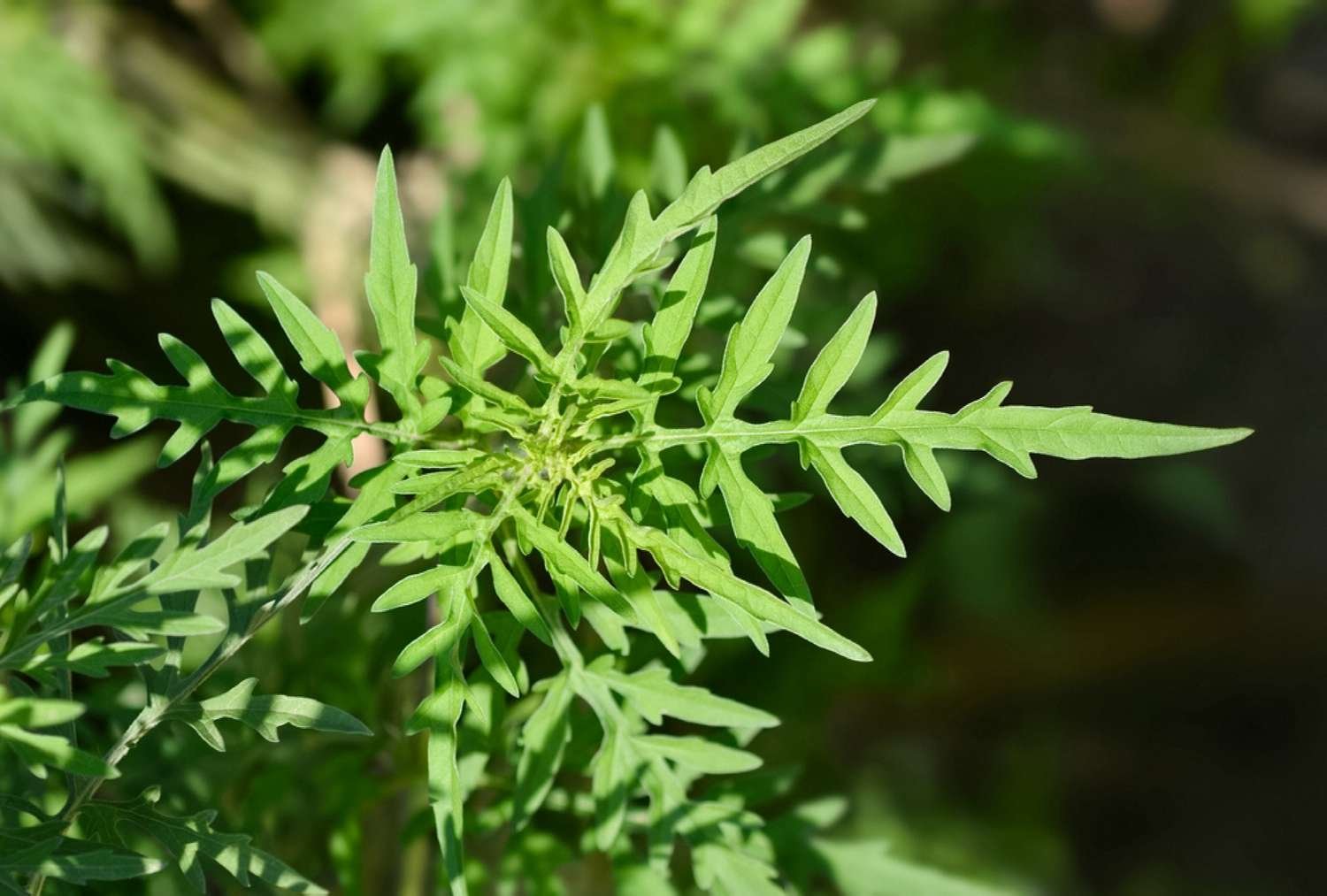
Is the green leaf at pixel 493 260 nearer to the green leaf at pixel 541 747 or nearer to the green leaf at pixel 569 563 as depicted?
the green leaf at pixel 569 563

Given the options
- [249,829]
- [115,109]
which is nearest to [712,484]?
[249,829]

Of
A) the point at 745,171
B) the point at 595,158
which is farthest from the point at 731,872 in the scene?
the point at 595,158

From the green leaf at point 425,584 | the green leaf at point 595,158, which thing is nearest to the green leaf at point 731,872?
the green leaf at point 425,584

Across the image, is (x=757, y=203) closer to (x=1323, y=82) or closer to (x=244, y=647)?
(x=244, y=647)

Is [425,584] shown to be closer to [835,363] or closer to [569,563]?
[569,563]

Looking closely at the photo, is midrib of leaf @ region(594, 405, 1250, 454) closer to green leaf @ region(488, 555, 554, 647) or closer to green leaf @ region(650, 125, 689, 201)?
green leaf @ region(488, 555, 554, 647)

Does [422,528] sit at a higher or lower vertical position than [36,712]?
higher

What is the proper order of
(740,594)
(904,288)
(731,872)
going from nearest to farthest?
(740,594) < (731,872) < (904,288)
